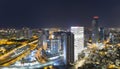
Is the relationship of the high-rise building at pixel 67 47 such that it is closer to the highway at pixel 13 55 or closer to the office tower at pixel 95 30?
the highway at pixel 13 55

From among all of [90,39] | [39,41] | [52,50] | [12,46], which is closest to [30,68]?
[12,46]

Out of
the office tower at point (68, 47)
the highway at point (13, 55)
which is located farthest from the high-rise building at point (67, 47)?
the highway at point (13, 55)

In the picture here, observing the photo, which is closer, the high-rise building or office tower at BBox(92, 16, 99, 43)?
the high-rise building

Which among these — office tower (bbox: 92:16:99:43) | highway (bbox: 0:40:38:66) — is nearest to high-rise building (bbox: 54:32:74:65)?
highway (bbox: 0:40:38:66)

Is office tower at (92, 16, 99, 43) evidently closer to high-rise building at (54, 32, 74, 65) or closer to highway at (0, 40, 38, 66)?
high-rise building at (54, 32, 74, 65)

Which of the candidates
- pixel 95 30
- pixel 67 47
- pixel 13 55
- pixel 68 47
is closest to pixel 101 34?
pixel 95 30

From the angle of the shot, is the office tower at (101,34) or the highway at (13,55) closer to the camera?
the highway at (13,55)

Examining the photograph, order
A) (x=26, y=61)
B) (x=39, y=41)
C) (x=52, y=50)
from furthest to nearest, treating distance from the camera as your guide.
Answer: (x=39, y=41) < (x=52, y=50) < (x=26, y=61)

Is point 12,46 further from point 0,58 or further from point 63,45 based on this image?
point 63,45

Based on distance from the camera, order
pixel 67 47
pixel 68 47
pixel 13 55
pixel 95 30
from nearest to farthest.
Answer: pixel 13 55 < pixel 67 47 < pixel 68 47 < pixel 95 30

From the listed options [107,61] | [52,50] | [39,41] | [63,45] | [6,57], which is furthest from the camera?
[39,41]

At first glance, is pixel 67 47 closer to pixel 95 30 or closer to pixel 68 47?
pixel 68 47
